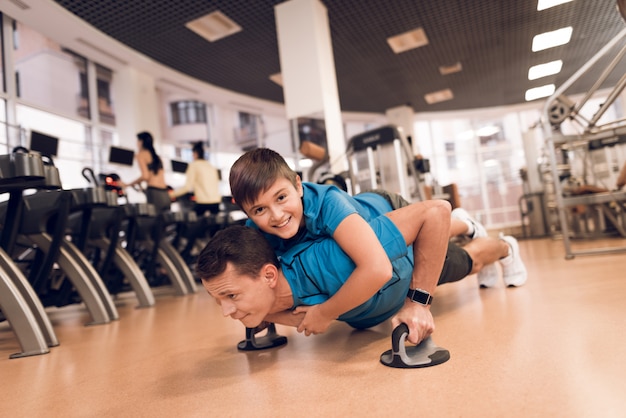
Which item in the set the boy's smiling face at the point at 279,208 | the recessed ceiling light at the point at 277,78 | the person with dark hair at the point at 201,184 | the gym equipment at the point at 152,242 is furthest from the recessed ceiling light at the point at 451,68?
the boy's smiling face at the point at 279,208

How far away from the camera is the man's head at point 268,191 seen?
114 cm

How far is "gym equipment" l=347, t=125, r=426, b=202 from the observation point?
169 inches

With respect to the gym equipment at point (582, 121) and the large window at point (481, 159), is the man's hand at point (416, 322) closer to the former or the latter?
the gym equipment at point (582, 121)

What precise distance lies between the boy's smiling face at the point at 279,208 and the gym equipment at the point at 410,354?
39 cm

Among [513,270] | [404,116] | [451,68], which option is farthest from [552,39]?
[513,270]

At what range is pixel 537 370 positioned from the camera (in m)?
0.97

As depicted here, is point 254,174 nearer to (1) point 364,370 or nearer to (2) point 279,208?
(2) point 279,208

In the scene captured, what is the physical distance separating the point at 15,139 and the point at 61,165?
76 centimetres

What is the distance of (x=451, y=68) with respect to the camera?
805cm

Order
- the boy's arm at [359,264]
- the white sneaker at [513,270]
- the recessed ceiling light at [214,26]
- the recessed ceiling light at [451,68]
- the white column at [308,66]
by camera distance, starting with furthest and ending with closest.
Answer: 1. the recessed ceiling light at [451,68]
2. the recessed ceiling light at [214,26]
3. the white column at [308,66]
4. the white sneaker at [513,270]
5. the boy's arm at [359,264]

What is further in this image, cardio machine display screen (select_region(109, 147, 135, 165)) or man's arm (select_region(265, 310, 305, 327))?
cardio machine display screen (select_region(109, 147, 135, 165))

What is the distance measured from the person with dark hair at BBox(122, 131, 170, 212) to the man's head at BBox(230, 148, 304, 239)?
3694 millimetres

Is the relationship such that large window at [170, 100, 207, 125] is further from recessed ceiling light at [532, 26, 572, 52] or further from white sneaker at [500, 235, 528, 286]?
white sneaker at [500, 235, 528, 286]

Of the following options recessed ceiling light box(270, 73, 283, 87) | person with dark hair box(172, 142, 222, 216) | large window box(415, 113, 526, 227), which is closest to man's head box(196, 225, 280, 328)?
person with dark hair box(172, 142, 222, 216)
